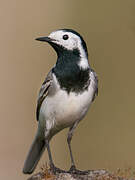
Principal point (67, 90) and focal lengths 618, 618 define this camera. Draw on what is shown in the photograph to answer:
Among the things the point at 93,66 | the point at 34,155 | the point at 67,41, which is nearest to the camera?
the point at 67,41

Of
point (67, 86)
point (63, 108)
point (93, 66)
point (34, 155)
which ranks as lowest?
point (34, 155)

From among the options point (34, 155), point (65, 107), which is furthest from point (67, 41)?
point (34, 155)

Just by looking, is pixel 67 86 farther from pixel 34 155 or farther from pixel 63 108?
pixel 34 155

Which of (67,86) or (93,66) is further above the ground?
A: (67,86)

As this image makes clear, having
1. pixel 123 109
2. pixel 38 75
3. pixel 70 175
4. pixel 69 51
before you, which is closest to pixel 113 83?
pixel 123 109

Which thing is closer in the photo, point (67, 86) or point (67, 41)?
point (67, 86)

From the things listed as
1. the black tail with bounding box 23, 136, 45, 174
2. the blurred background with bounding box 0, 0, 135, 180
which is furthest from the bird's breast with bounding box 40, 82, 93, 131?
the blurred background with bounding box 0, 0, 135, 180

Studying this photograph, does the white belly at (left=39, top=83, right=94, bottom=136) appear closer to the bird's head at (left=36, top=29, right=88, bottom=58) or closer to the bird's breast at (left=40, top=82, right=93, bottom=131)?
the bird's breast at (left=40, top=82, right=93, bottom=131)
